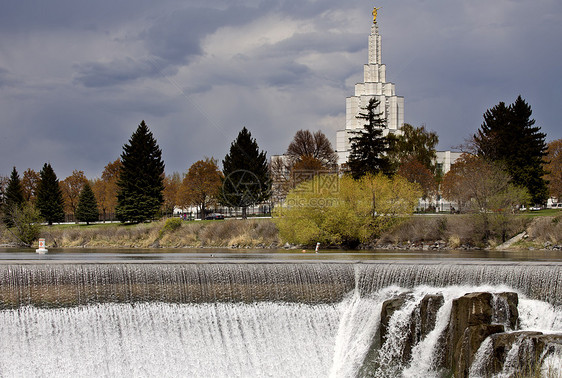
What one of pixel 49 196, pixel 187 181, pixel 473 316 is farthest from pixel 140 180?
pixel 473 316

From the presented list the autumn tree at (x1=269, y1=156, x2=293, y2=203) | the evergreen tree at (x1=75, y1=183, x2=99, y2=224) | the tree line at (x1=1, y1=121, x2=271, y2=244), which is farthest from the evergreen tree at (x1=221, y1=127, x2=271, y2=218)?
the evergreen tree at (x1=75, y1=183, x2=99, y2=224)

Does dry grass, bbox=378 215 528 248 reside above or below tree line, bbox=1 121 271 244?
below

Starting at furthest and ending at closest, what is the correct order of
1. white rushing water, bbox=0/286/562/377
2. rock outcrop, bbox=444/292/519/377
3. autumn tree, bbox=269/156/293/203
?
1. autumn tree, bbox=269/156/293/203
2. white rushing water, bbox=0/286/562/377
3. rock outcrop, bbox=444/292/519/377

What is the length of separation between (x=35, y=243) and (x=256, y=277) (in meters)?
36.2

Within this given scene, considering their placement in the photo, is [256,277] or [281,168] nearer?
[256,277]

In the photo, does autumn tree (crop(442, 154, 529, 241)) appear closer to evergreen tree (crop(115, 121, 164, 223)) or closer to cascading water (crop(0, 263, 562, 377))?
cascading water (crop(0, 263, 562, 377))

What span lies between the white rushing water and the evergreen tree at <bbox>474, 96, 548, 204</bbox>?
35357 mm

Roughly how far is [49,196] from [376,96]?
217ft

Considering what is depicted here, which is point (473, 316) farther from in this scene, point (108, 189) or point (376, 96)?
point (376, 96)

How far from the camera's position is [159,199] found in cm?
6688

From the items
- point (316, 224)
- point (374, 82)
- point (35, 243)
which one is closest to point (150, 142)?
point (35, 243)

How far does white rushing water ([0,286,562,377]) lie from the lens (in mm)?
19703

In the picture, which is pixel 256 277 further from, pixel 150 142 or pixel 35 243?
pixel 150 142

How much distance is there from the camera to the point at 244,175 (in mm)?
64500
